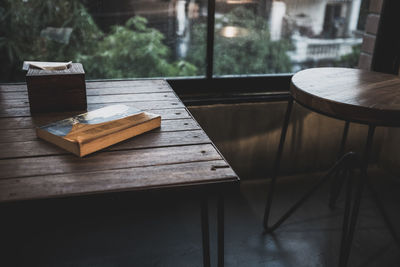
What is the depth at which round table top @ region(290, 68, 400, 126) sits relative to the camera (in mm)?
1206

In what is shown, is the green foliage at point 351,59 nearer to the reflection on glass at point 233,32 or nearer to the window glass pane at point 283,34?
the window glass pane at point 283,34

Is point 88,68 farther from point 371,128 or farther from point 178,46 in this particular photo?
point 371,128

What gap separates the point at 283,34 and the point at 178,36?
59 cm

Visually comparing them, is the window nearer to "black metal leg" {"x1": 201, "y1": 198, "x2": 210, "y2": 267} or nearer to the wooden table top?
the wooden table top

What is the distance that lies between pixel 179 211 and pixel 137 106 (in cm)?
78

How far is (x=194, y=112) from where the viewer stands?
203cm

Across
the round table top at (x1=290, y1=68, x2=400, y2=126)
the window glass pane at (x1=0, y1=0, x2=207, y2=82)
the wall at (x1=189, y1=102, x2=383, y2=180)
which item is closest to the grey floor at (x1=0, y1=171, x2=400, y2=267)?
the wall at (x1=189, y1=102, x2=383, y2=180)

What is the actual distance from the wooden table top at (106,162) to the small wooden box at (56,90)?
0.03 meters

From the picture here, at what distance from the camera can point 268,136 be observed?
2203mm

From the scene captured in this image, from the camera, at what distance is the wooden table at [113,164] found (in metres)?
0.87

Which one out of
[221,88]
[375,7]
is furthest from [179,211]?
[375,7]

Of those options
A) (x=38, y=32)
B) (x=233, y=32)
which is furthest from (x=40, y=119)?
(x=233, y=32)

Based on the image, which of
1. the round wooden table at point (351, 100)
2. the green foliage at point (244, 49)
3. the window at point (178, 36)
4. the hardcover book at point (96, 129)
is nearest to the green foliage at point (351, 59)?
the window at point (178, 36)

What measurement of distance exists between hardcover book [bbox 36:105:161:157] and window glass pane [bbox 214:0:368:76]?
985 millimetres
